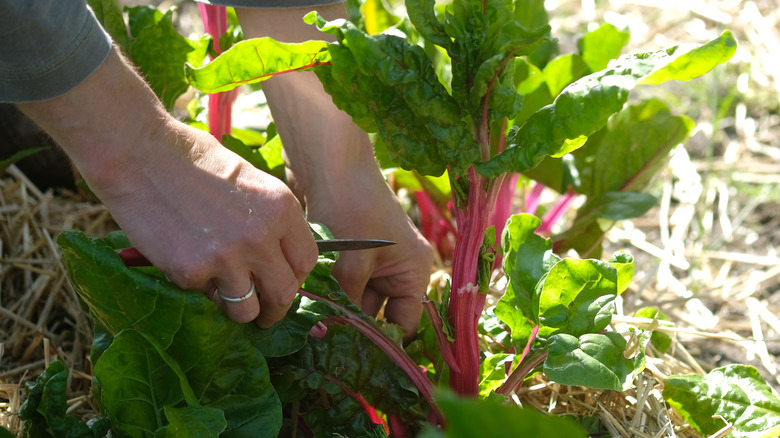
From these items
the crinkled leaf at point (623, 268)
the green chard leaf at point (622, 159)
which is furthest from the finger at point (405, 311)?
the green chard leaf at point (622, 159)

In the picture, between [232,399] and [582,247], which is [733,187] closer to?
[582,247]

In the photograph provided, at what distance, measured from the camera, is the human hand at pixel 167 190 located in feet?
3.10

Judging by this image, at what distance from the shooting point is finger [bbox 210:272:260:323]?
3.24 feet

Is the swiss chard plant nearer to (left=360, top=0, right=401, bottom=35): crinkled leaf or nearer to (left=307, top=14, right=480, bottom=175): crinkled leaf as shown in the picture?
(left=307, top=14, right=480, bottom=175): crinkled leaf

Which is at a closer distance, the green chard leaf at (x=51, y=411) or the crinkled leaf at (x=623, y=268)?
the green chard leaf at (x=51, y=411)

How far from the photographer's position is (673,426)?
129 centimetres

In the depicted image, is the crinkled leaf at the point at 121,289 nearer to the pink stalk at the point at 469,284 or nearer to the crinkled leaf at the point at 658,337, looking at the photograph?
the pink stalk at the point at 469,284

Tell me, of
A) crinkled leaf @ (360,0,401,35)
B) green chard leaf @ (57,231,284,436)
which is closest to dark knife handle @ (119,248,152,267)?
green chard leaf @ (57,231,284,436)

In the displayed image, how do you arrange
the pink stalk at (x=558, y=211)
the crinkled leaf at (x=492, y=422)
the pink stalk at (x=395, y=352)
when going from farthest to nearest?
the pink stalk at (x=558, y=211)
the pink stalk at (x=395, y=352)
the crinkled leaf at (x=492, y=422)

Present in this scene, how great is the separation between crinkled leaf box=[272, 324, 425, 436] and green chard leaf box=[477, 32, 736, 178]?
389mm

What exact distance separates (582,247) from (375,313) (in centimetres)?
64

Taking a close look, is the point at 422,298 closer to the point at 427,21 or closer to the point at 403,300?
the point at 403,300

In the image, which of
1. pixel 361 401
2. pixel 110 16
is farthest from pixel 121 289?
pixel 110 16

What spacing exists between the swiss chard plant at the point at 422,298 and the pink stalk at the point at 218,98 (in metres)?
0.47
